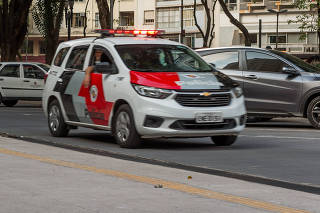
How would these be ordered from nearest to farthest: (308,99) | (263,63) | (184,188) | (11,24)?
1. (184,188)
2. (308,99)
3. (263,63)
4. (11,24)

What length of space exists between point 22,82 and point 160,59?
17788mm

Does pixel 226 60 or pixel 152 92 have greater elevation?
pixel 226 60

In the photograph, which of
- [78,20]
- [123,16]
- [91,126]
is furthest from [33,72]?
Answer: [78,20]

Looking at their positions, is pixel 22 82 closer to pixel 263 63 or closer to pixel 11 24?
pixel 11 24

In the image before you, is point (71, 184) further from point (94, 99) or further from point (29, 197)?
point (94, 99)

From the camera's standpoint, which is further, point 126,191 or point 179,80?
point 179,80

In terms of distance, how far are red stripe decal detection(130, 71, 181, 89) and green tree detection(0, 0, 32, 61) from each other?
2683cm

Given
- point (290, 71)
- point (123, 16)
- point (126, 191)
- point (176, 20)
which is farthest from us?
point (123, 16)

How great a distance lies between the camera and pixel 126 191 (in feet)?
25.9

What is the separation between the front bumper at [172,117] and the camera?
12.2 metres

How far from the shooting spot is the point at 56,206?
701cm

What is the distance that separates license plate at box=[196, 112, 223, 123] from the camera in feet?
40.1

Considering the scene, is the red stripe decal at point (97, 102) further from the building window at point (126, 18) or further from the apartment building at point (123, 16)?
the building window at point (126, 18)

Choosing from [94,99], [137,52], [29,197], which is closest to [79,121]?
[94,99]
